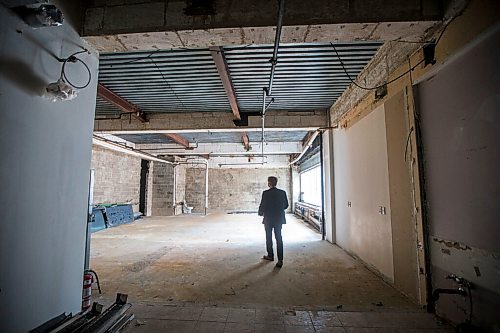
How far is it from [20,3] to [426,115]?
3.24 metres

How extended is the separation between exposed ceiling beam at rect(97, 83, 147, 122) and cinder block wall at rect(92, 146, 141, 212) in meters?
3.03

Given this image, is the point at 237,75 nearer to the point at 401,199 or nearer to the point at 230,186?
the point at 401,199

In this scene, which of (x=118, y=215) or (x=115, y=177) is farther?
(x=115, y=177)

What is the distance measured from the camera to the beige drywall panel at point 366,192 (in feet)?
10.9

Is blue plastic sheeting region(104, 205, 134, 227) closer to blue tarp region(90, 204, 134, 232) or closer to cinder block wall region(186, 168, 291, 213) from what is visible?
blue tarp region(90, 204, 134, 232)

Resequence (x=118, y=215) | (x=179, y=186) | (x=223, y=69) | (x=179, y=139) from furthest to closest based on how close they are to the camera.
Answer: (x=179, y=186) < (x=118, y=215) < (x=179, y=139) < (x=223, y=69)

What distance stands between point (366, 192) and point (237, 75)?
2.60 metres

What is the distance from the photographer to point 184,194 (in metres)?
13.9

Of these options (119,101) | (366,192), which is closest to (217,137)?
(119,101)

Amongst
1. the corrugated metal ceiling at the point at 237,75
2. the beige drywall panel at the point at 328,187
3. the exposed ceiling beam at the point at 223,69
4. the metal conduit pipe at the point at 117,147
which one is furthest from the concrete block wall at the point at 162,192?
the exposed ceiling beam at the point at 223,69

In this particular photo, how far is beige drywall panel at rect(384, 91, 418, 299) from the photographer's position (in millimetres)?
2703

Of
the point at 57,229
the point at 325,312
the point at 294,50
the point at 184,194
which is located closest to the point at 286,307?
the point at 325,312

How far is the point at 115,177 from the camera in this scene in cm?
945

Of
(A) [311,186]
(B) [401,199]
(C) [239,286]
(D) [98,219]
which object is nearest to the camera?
(B) [401,199]
